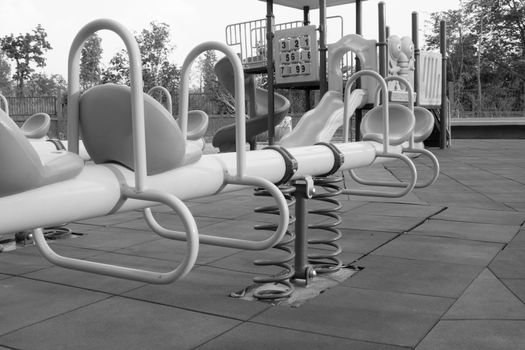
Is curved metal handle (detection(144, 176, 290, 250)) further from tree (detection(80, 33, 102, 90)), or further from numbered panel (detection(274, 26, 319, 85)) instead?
tree (detection(80, 33, 102, 90))

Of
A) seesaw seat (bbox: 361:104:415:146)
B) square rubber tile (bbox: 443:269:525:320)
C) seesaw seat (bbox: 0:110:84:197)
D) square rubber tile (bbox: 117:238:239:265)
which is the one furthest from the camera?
square rubber tile (bbox: 117:238:239:265)

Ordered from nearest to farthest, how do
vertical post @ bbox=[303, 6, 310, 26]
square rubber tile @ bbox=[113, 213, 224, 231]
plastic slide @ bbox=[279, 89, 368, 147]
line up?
square rubber tile @ bbox=[113, 213, 224, 231], plastic slide @ bbox=[279, 89, 368, 147], vertical post @ bbox=[303, 6, 310, 26]

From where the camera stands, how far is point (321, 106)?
745cm

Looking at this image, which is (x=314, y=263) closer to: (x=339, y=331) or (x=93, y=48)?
(x=339, y=331)

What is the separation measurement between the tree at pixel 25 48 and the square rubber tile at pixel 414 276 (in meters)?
29.0

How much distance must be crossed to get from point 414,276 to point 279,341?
4.32 ft

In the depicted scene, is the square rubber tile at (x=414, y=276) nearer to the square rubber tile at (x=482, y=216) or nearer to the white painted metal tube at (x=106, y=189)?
the white painted metal tube at (x=106, y=189)

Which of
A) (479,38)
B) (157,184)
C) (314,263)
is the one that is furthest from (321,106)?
(479,38)

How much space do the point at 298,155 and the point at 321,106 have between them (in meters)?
4.73

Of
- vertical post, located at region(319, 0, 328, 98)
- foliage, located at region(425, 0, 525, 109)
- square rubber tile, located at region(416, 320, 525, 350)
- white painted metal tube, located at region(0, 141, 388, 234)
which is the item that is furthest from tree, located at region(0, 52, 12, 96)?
square rubber tile, located at region(416, 320, 525, 350)

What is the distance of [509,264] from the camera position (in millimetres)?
3801

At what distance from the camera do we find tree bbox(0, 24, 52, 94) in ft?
96.2

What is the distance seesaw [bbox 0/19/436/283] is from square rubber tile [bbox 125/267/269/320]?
0.91 metres

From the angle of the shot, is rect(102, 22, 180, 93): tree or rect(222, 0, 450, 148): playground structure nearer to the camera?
rect(222, 0, 450, 148): playground structure
